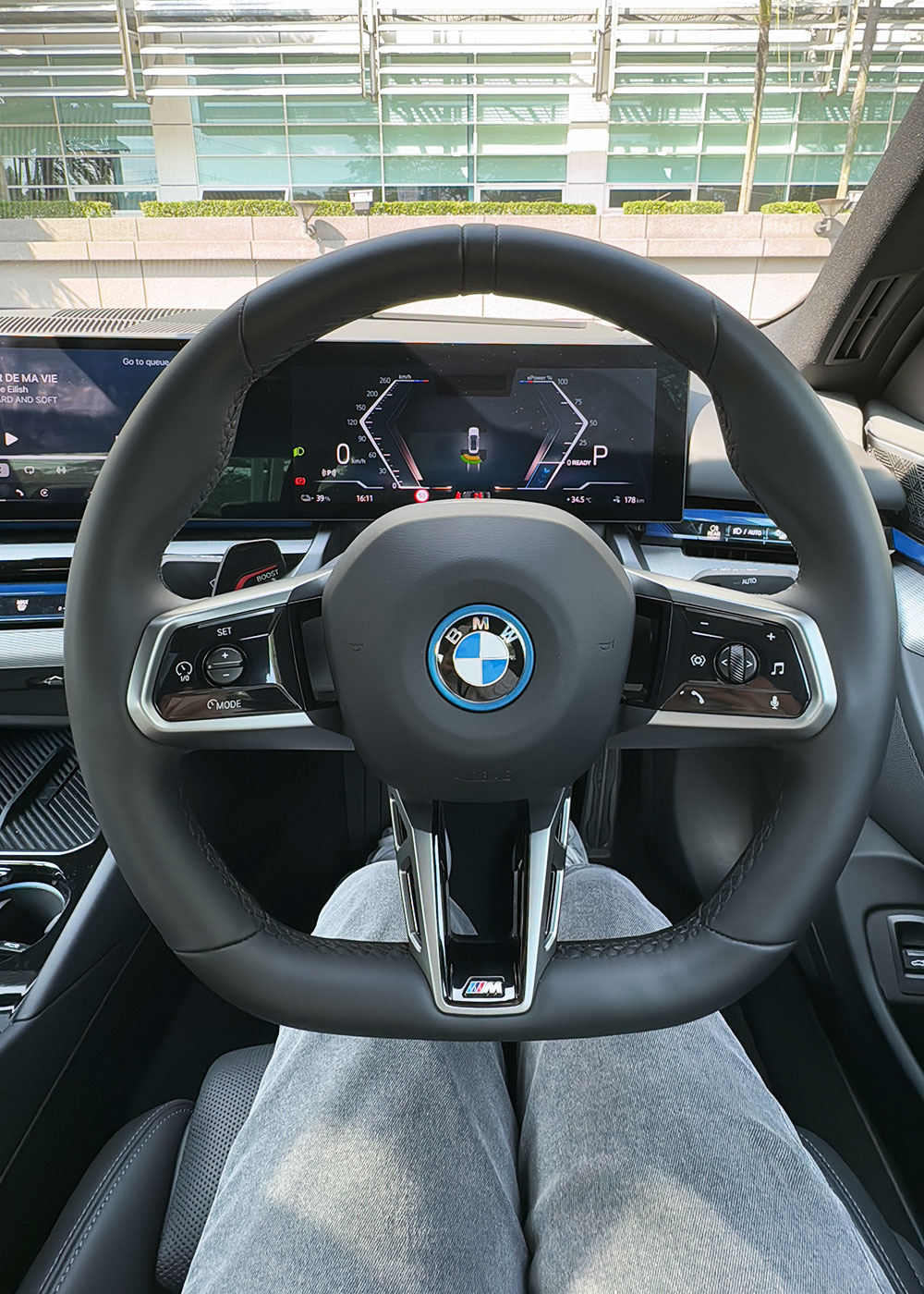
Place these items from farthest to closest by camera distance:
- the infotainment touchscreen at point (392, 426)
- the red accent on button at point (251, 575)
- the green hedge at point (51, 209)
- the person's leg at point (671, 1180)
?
the green hedge at point (51, 209) → the infotainment touchscreen at point (392, 426) → the red accent on button at point (251, 575) → the person's leg at point (671, 1180)

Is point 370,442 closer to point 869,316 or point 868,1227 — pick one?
point 869,316

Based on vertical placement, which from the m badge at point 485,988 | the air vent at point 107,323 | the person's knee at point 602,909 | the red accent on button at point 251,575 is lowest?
the person's knee at point 602,909

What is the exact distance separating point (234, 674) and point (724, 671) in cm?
36

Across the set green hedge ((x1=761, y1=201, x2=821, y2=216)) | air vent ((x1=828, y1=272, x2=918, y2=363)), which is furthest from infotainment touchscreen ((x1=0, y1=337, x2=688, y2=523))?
green hedge ((x1=761, y1=201, x2=821, y2=216))

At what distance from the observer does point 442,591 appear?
1.94 feet

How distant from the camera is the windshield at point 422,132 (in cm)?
197

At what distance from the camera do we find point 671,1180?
25.4 inches

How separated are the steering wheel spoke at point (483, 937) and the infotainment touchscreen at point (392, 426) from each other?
81cm

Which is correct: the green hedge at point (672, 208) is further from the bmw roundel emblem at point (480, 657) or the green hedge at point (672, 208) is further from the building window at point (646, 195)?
the bmw roundel emblem at point (480, 657)

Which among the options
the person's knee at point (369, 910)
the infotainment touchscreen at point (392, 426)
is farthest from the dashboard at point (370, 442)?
the person's knee at point (369, 910)

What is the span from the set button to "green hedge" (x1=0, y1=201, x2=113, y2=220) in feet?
8.61

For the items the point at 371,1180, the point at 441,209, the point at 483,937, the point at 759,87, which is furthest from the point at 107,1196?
the point at 759,87

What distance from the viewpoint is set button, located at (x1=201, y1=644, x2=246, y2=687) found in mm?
636

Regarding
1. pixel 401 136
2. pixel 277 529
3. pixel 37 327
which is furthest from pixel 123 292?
pixel 401 136
